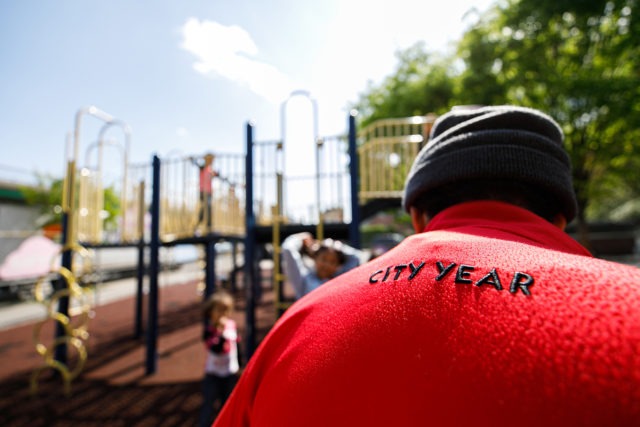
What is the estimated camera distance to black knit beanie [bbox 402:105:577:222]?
75cm

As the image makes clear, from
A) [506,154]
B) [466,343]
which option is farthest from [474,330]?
[506,154]

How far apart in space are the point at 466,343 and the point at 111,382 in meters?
6.61

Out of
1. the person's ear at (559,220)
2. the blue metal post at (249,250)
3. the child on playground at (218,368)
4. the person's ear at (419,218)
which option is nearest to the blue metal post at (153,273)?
the blue metal post at (249,250)

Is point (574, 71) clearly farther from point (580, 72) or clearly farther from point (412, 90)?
point (412, 90)

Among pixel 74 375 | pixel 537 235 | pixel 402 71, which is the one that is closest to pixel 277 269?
pixel 74 375

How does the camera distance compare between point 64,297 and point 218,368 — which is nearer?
point 218,368

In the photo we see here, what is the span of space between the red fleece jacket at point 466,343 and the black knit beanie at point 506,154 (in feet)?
0.48

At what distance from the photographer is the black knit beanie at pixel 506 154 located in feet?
2.47

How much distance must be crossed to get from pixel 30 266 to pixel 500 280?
9.49 metres

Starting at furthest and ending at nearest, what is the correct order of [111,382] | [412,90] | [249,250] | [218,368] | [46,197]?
1. [46,197]
2. [412,90]
3. [111,382]
4. [249,250]
5. [218,368]

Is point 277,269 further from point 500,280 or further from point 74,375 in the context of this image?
point 500,280

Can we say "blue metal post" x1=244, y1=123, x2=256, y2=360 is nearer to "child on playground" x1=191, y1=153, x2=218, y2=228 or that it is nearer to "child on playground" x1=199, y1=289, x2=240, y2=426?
"child on playground" x1=199, y1=289, x2=240, y2=426

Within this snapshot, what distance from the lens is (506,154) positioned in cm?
75

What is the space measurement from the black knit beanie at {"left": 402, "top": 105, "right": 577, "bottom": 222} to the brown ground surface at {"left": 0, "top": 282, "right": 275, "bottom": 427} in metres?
4.71
